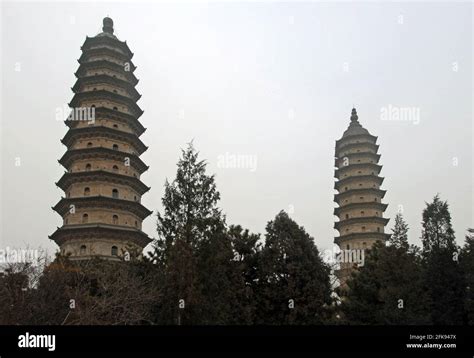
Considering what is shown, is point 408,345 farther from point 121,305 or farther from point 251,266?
point 251,266

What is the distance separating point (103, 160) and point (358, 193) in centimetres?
2207

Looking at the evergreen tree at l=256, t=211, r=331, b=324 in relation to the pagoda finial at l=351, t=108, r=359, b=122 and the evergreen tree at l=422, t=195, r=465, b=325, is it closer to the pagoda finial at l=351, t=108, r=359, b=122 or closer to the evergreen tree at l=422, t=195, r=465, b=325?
the evergreen tree at l=422, t=195, r=465, b=325

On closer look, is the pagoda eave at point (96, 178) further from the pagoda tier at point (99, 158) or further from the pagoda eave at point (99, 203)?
the pagoda eave at point (99, 203)

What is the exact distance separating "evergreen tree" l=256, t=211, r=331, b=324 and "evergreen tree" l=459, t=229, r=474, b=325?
6288mm

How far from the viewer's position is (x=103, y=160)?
3148cm

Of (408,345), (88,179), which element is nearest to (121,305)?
(408,345)

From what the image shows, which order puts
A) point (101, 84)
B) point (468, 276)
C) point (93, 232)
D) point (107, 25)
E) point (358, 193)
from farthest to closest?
point (358, 193)
point (107, 25)
point (101, 84)
point (93, 232)
point (468, 276)

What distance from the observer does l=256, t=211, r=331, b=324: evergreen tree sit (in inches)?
947

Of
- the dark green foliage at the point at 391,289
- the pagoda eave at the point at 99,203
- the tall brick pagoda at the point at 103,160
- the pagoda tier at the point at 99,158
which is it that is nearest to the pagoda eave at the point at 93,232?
the tall brick pagoda at the point at 103,160

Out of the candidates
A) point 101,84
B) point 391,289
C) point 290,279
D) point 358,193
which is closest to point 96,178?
point 101,84

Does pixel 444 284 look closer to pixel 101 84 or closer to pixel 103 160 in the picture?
pixel 103 160

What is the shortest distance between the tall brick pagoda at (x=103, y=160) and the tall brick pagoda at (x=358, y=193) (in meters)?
18.0

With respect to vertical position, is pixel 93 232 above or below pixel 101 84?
below

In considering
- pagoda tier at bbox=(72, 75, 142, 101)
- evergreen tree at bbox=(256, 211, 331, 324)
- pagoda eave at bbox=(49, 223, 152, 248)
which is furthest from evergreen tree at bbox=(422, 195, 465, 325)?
pagoda tier at bbox=(72, 75, 142, 101)
